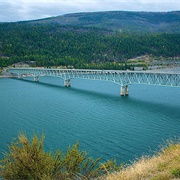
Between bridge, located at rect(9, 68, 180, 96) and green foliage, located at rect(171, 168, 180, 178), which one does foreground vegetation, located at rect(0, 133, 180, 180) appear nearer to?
green foliage, located at rect(171, 168, 180, 178)

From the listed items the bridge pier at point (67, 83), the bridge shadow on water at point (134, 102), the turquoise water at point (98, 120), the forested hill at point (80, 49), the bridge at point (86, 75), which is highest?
the forested hill at point (80, 49)

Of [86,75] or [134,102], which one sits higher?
[86,75]

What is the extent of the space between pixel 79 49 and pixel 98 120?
96.5 m

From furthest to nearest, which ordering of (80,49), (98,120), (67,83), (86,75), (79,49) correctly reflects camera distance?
(80,49)
(79,49)
(86,75)
(67,83)
(98,120)

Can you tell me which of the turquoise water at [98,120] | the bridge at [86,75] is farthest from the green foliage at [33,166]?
the bridge at [86,75]

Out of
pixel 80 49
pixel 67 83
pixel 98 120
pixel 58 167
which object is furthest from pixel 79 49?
pixel 58 167

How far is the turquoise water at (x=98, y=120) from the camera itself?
25.5 meters

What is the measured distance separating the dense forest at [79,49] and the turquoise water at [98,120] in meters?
51.3

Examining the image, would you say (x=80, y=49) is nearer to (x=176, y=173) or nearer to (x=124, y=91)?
(x=124, y=91)

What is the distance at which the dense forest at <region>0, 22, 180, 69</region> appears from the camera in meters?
112

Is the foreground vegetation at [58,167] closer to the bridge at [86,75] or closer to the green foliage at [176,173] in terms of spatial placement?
Result: the green foliage at [176,173]

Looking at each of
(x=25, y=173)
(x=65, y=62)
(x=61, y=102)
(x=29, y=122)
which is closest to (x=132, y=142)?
(x=29, y=122)

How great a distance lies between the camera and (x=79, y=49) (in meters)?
129

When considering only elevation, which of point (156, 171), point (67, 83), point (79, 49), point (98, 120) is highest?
point (79, 49)
